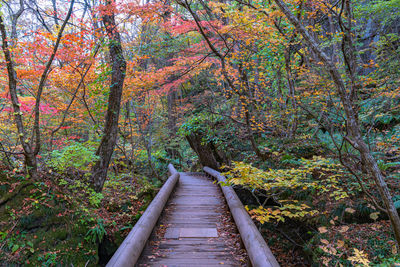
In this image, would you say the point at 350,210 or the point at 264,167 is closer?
the point at 350,210

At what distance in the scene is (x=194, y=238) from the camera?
3.88 metres

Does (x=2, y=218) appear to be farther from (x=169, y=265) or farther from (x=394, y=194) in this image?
(x=394, y=194)

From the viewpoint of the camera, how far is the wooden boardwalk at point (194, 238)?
10.5ft

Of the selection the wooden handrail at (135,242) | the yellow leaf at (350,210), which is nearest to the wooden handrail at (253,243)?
the wooden handrail at (135,242)

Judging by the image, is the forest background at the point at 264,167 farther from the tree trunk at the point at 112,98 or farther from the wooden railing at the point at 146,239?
the wooden railing at the point at 146,239

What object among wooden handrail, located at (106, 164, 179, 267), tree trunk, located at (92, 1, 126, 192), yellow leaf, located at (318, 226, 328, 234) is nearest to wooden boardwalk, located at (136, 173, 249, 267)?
wooden handrail, located at (106, 164, 179, 267)

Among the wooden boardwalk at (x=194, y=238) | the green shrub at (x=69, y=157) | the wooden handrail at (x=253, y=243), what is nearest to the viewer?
the wooden handrail at (x=253, y=243)

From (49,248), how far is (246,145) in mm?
7093

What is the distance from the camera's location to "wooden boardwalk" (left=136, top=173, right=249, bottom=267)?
10.5ft

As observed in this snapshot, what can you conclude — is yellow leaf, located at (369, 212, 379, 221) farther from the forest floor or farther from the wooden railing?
the forest floor

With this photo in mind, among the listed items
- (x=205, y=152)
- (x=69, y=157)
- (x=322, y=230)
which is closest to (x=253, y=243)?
(x=322, y=230)

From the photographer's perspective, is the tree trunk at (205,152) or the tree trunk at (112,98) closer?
the tree trunk at (112,98)

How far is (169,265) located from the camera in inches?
122

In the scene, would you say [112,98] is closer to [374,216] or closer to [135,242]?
[135,242]
